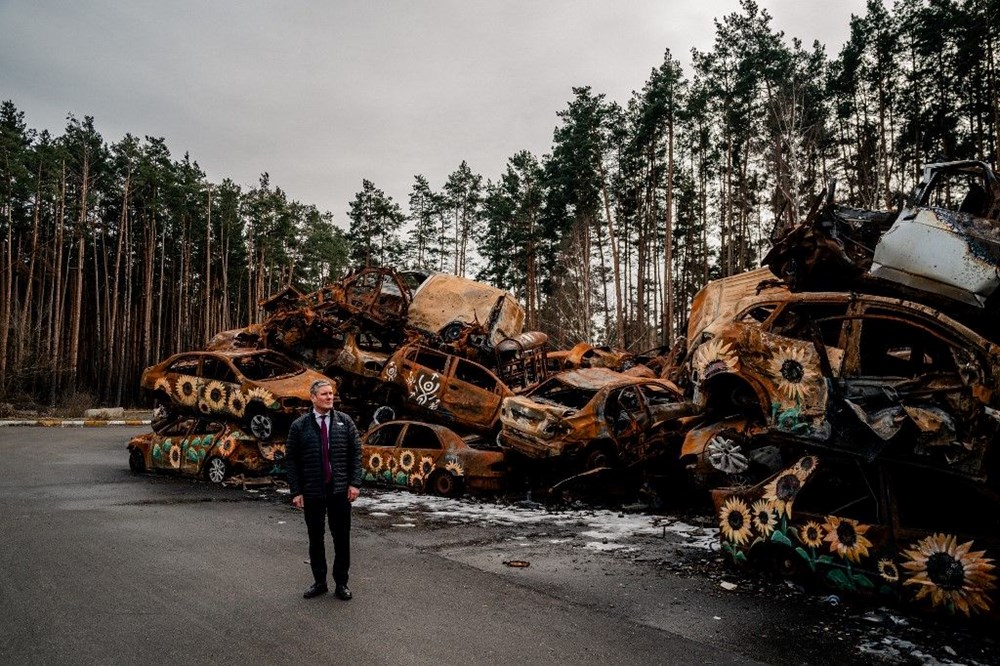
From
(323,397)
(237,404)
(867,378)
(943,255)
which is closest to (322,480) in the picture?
(323,397)

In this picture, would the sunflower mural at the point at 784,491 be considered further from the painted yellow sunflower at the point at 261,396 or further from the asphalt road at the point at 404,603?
the painted yellow sunflower at the point at 261,396

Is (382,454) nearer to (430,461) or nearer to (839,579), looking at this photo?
(430,461)

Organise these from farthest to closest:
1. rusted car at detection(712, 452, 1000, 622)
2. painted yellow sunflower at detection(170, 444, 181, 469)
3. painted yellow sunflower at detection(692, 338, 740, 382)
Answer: painted yellow sunflower at detection(170, 444, 181, 469)
painted yellow sunflower at detection(692, 338, 740, 382)
rusted car at detection(712, 452, 1000, 622)

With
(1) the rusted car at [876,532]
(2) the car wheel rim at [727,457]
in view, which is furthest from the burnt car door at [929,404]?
(2) the car wheel rim at [727,457]

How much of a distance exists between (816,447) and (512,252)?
35542 millimetres

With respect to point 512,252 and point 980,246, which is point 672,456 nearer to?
point 980,246

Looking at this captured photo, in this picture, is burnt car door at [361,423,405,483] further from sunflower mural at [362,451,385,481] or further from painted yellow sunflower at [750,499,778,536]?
painted yellow sunflower at [750,499,778,536]

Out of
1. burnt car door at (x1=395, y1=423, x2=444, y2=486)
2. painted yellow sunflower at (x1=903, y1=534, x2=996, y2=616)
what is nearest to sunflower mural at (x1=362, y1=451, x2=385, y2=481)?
burnt car door at (x1=395, y1=423, x2=444, y2=486)

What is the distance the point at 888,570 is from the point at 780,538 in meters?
0.84

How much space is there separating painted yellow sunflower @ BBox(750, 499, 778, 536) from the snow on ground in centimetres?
149

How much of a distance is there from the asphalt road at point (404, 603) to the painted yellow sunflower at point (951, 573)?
0.27 metres

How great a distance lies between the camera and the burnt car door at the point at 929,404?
4.28 meters

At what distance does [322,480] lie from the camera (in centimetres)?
482

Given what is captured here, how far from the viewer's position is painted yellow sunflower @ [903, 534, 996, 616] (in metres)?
4.07
